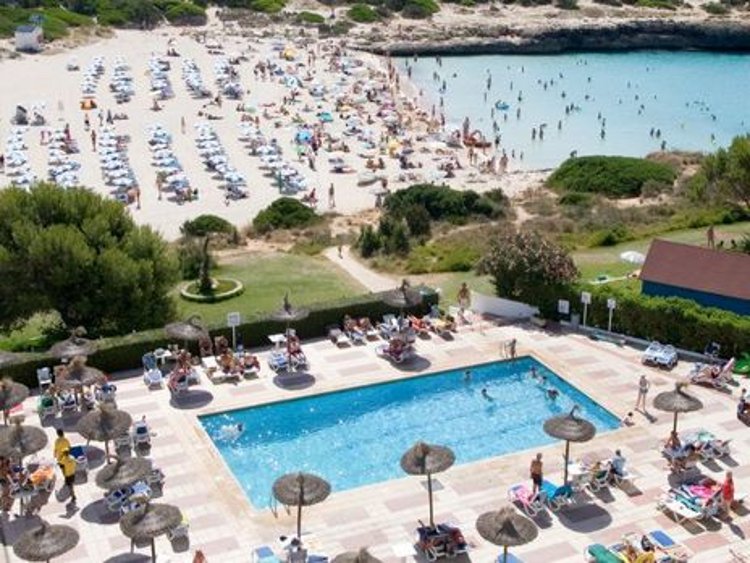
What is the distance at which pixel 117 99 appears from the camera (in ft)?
248

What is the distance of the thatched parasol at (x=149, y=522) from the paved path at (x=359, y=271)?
64.8 ft

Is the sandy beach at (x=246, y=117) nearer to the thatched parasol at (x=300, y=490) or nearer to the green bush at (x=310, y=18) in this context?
the green bush at (x=310, y=18)

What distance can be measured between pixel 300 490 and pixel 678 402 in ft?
30.8

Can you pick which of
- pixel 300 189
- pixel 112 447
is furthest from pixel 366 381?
pixel 300 189

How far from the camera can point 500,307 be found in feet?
109

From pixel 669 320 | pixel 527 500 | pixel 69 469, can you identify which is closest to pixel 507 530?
pixel 527 500

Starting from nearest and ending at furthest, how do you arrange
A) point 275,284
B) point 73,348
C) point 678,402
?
point 678,402 < point 73,348 < point 275,284

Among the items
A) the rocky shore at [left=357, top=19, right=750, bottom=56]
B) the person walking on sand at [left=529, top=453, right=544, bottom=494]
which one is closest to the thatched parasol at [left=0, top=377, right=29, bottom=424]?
the person walking on sand at [left=529, top=453, right=544, bottom=494]

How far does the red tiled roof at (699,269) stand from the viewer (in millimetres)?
30219

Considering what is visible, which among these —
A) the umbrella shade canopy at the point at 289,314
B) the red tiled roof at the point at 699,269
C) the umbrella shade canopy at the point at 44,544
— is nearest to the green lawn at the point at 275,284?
the umbrella shade canopy at the point at 289,314

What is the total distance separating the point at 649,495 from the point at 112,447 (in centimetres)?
1286

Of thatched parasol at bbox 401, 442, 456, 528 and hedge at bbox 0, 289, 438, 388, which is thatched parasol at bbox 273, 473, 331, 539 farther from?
hedge at bbox 0, 289, 438, 388

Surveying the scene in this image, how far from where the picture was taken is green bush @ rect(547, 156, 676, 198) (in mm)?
56125

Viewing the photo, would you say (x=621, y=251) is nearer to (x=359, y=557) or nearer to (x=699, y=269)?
(x=699, y=269)
